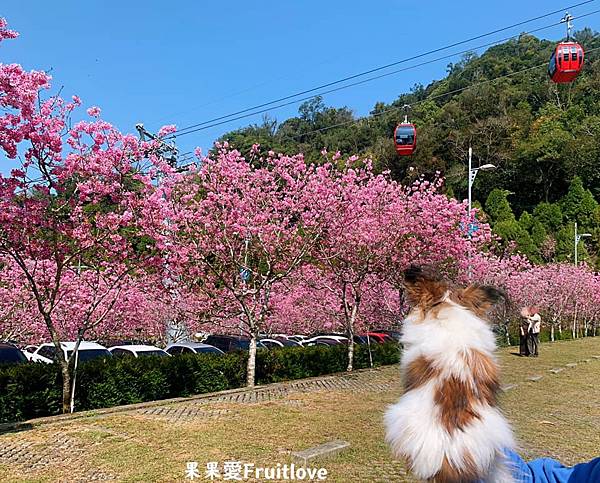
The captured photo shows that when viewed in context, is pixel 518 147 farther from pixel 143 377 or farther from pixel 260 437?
pixel 260 437

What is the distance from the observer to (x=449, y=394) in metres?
1.50

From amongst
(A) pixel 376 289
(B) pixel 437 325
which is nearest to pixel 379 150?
(A) pixel 376 289

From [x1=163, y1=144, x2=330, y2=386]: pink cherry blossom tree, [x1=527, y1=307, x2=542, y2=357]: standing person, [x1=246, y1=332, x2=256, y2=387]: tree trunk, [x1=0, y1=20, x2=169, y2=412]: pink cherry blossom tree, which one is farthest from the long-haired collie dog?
[x1=527, y1=307, x2=542, y2=357]: standing person

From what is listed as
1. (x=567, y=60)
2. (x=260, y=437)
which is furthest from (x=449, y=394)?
(x=567, y=60)

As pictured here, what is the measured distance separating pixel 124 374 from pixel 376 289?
12.0m

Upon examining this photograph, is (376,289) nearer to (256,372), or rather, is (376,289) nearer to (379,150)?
(256,372)

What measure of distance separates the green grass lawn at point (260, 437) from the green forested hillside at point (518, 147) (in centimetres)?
3183

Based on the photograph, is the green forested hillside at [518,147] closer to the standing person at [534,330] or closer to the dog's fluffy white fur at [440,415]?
the standing person at [534,330]

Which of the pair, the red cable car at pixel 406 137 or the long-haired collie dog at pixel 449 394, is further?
the red cable car at pixel 406 137

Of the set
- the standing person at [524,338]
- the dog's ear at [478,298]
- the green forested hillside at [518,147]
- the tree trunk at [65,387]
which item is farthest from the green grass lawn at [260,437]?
the green forested hillside at [518,147]

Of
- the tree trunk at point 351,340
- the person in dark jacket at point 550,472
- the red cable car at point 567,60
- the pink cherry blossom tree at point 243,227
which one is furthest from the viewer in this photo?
the tree trunk at point 351,340

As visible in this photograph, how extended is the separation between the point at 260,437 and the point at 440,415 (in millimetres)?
6712

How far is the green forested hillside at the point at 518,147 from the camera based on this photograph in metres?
47.8

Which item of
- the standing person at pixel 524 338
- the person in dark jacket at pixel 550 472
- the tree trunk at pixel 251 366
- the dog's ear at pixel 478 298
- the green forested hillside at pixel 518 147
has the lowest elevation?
the standing person at pixel 524 338
